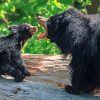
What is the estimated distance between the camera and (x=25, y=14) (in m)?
11.8

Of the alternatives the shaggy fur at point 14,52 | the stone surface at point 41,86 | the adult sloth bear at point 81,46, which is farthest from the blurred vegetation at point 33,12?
the adult sloth bear at point 81,46

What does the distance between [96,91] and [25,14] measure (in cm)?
651

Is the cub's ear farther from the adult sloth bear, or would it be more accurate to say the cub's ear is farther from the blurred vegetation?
the blurred vegetation

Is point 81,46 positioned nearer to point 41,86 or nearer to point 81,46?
point 81,46

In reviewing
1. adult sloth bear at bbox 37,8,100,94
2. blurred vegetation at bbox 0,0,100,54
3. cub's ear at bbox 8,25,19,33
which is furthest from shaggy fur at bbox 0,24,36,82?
blurred vegetation at bbox 0,0,100,54

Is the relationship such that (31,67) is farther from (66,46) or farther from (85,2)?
(85,2)

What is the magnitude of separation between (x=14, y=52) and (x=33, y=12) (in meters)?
5.62

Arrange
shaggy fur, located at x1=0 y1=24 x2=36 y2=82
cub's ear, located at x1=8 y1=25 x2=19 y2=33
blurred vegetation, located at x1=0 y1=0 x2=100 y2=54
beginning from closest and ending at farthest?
shaggy fur, located at x1=0 y1=24 x2=36 y2=82 < cub's ear, located at x1=8 y1=25 x2=19 y2=33 < blurred vegetation, located at x1=0 y1=0 x2=100 y2=54

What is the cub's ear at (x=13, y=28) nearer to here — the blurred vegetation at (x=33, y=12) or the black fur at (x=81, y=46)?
the black fur at (x=81, y=46)

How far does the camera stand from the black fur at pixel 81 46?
5.19 meters

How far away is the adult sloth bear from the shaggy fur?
58 cm

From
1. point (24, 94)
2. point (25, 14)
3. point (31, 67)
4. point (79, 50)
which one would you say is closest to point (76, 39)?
point (79, 50)

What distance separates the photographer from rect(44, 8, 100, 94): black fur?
519 cm

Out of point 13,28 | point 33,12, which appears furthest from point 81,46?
point 33,12
